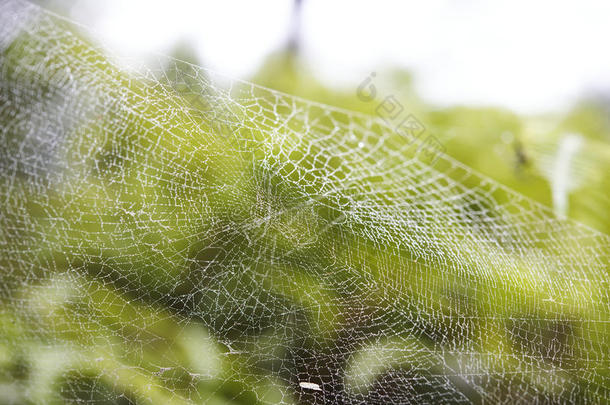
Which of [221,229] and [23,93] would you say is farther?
[221,229]

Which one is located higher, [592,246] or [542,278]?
[592,246]

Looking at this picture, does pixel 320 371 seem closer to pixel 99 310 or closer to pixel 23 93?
pixel 99 310

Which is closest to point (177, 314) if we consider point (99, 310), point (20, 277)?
point (99, 310)

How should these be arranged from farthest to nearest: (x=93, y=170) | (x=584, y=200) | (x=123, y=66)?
(x=584, y=200)
(x=93, y=170)
(x=123, y=66)

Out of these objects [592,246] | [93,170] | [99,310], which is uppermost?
[592,246]

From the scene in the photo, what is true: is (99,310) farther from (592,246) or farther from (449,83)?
(592,246)

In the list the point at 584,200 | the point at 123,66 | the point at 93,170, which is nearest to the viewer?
the point at 123,66

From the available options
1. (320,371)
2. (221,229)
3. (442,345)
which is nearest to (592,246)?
(442,345)
